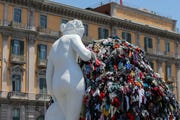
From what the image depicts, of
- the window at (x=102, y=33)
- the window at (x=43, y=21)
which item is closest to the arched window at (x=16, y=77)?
the window at (x=43, y=21)

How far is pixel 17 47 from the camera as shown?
3428 centimetres

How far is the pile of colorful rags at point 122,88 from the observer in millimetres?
7457

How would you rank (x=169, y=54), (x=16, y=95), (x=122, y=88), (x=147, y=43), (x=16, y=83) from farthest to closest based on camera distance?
1. (x=169, y=54)
2. (x=147, y=43)
3. (x=16, y=83)
4. (x=16, y=95)
5. (x=122, y=88)

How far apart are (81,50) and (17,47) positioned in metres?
27.0

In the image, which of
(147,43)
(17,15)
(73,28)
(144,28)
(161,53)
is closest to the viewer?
(73,28)

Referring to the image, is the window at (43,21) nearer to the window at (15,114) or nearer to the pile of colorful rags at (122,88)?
the window at (15,114)

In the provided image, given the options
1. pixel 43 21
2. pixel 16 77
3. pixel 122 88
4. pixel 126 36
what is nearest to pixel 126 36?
pixel 126 36

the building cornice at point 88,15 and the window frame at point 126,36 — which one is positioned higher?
the building cornice at point 88,15

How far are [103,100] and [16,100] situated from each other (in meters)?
26.3

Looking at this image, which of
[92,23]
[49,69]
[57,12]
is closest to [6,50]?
[57,12]

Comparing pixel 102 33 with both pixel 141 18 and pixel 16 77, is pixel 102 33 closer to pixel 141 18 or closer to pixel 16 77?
pixel 141 18

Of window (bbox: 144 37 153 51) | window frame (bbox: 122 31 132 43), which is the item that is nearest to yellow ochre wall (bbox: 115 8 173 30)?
window frame (bbox: 122 31 132 43)

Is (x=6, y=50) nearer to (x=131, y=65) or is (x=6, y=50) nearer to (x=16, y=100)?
(x=16, y=100)

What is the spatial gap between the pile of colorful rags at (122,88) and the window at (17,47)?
26.2 metres
